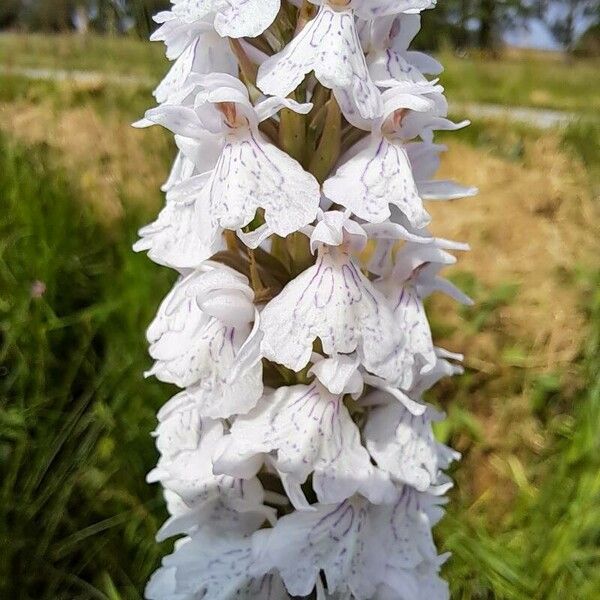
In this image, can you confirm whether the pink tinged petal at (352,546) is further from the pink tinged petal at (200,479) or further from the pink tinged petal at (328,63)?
the pink tinged petal at (328,63)

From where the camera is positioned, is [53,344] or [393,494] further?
[53,344]

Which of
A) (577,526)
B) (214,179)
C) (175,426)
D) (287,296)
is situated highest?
(214,179)

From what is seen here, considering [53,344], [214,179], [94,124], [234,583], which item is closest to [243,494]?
[234,583]

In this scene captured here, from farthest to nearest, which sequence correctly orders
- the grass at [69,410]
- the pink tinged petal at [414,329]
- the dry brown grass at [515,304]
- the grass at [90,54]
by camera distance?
the grass at [90,54] < the dry brown grass at [515,304] < the grass at [69,410] < the pink tinged petal at [414,329]

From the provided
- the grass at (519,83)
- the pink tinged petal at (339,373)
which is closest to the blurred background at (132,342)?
the pink tinged petal at (339,373)

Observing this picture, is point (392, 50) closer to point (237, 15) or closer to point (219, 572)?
point (237, 15)

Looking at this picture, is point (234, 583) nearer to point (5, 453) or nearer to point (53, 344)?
point (5, 453)

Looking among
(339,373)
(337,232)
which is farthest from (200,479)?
(337,232)
